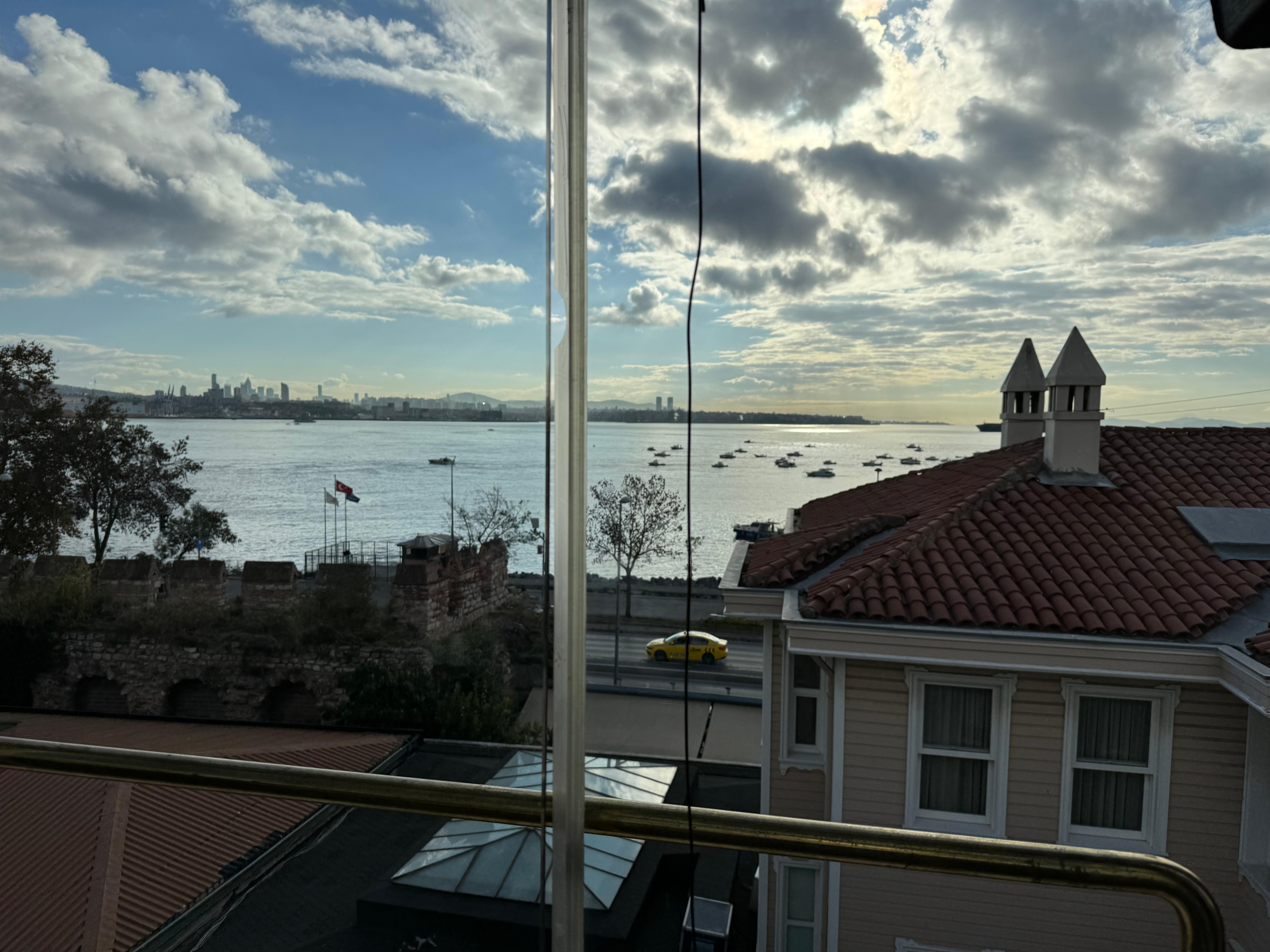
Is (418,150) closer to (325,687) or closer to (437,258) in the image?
(437,258)

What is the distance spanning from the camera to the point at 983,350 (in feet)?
14.0

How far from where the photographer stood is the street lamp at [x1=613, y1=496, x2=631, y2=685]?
1.19 meters

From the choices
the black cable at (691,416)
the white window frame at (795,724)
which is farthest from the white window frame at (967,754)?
the black cable at (691,416)

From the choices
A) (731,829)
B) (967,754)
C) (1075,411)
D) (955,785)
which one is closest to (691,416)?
(731,829)

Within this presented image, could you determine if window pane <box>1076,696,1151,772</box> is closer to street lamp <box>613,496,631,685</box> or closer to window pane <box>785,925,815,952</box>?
window pane <box>785,925,815,952</box>

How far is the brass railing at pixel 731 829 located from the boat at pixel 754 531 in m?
3.26

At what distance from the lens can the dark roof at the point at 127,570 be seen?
5.36m

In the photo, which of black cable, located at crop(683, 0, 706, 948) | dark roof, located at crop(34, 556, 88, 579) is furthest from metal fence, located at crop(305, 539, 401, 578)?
black cable, located at crop(683, 0, 706, 948)

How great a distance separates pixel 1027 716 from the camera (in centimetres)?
231

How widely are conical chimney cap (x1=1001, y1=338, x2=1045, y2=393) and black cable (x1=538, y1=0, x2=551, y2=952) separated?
172 inches

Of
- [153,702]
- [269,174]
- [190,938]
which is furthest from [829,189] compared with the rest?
[153,702]

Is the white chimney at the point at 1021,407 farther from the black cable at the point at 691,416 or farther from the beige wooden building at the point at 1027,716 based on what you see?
the black cable at the point at 691,416

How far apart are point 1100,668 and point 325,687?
5.28 metres

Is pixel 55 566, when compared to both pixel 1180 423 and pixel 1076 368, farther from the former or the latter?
pixel 1180 423
